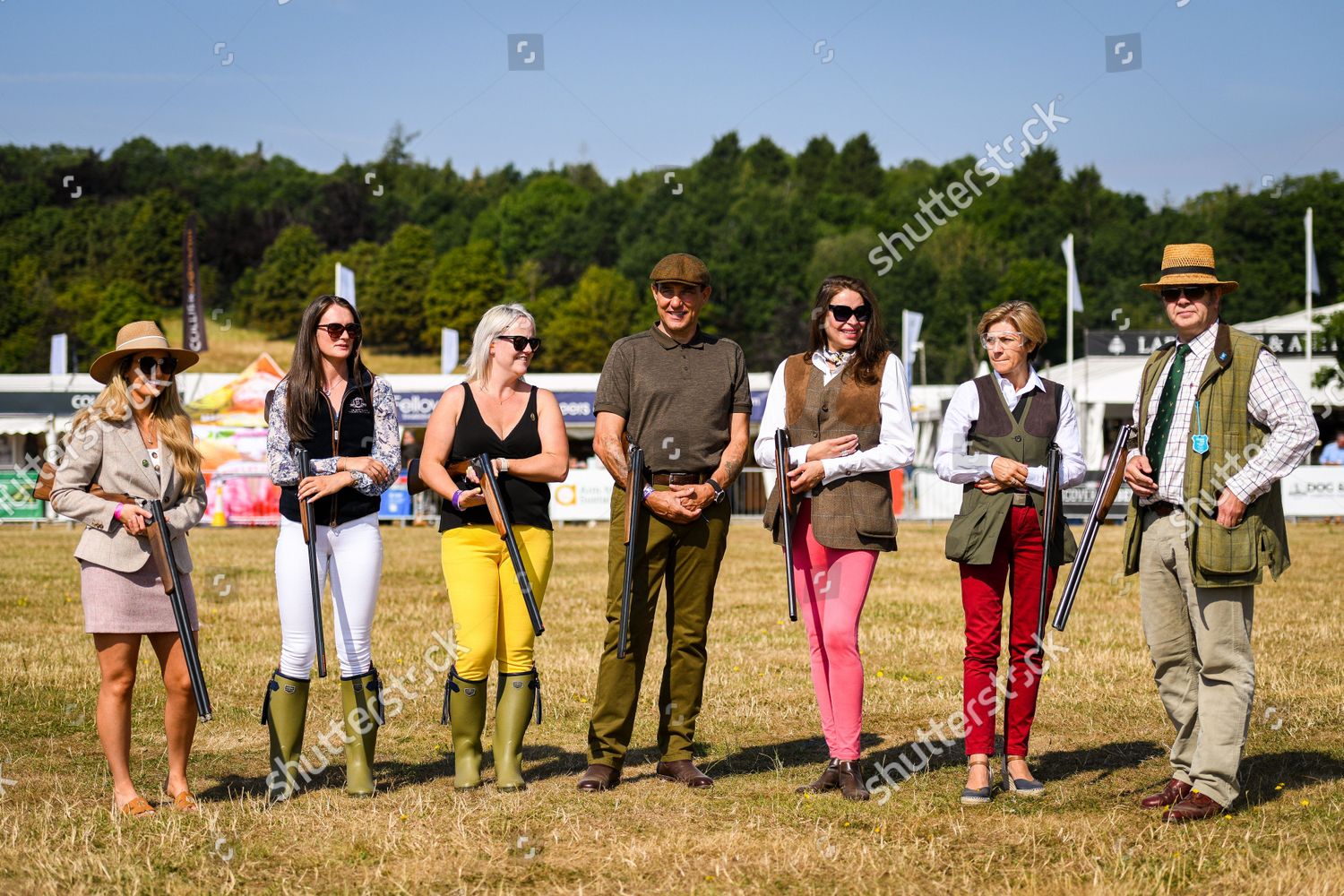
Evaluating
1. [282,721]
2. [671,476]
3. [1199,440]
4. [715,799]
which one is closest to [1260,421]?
[1199,440]

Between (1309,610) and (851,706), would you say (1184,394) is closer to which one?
(851,706)

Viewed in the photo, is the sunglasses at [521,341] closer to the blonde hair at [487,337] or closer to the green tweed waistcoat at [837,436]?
the blonde hair at [487,337]

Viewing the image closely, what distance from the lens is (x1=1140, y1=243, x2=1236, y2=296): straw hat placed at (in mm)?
5984

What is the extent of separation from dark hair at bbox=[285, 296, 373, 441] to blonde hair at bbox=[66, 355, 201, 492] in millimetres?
446

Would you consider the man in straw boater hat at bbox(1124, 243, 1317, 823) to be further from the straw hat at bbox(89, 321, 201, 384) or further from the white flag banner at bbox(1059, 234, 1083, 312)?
the white flag banner at bbox(1059, 234, 1083, 312)

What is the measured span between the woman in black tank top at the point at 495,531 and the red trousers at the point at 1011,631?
2.03m

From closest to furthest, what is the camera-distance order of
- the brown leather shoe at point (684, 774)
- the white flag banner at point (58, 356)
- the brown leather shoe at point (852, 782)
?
1. the brown leather shoe at point (852, 782)
2. the brown leather shoe at point (684, 774)
3. the white flag banner at point (58, 356)

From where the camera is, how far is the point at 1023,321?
6.44m

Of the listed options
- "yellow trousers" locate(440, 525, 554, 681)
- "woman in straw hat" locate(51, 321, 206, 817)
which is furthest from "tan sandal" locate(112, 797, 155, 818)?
"yellow trousers" locate(440, 525, 554, 681)

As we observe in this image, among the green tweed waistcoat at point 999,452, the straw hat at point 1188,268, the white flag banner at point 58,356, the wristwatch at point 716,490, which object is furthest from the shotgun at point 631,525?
the white flag banner at point 58,356

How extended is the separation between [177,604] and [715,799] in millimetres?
2522

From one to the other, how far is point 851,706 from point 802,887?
162cm

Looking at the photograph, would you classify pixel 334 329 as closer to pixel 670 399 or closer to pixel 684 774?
pixel 670 399

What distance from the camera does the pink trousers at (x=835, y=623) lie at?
6312 millimetres
